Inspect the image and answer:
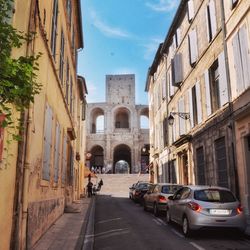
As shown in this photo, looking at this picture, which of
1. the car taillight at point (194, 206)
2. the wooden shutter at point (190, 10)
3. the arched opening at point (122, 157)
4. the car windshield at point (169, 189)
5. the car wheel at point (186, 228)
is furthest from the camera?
the arched opening at point (122, 157)

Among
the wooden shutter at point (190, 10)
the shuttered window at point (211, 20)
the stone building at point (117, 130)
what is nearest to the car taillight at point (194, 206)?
the shuttered window at point (211, 20)

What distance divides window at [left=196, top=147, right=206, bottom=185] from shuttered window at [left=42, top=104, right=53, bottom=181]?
1020cm

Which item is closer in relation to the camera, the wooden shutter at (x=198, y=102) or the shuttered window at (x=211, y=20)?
the shuttered window at (x=211, y=20)

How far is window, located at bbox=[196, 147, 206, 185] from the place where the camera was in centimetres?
1839

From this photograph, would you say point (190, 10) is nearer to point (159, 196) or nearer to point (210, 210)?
point (159, 196)

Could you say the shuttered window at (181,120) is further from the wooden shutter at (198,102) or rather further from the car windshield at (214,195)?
the car windshield at (214,195)

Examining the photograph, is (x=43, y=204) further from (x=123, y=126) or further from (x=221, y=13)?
(x=123, y=126)

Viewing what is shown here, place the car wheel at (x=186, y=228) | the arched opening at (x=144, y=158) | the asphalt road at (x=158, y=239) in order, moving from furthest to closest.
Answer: the arched opening at (x=144, y=158)
the car wheel at (x=186, y=228)
the asphalt road at (x=158, y=239)

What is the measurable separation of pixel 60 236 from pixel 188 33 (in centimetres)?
1564

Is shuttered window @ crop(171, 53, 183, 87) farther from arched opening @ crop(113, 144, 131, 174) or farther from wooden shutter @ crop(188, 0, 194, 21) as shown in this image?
arched opening @ crop(113, 144, 131, 174)

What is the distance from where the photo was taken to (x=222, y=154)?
617 inches

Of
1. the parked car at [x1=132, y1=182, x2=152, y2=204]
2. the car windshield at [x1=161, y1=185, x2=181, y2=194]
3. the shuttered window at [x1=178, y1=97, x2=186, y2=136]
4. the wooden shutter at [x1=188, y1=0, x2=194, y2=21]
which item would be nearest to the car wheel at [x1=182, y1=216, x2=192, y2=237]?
the car windshield at [x1=161, y1=185, x2=181, y2=194]

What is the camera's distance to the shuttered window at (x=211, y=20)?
1631 cm

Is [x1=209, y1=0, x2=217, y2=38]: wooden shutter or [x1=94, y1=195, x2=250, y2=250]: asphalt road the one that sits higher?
[x1=209, y1=0, x2=217, y2=38]: wooden shutter
